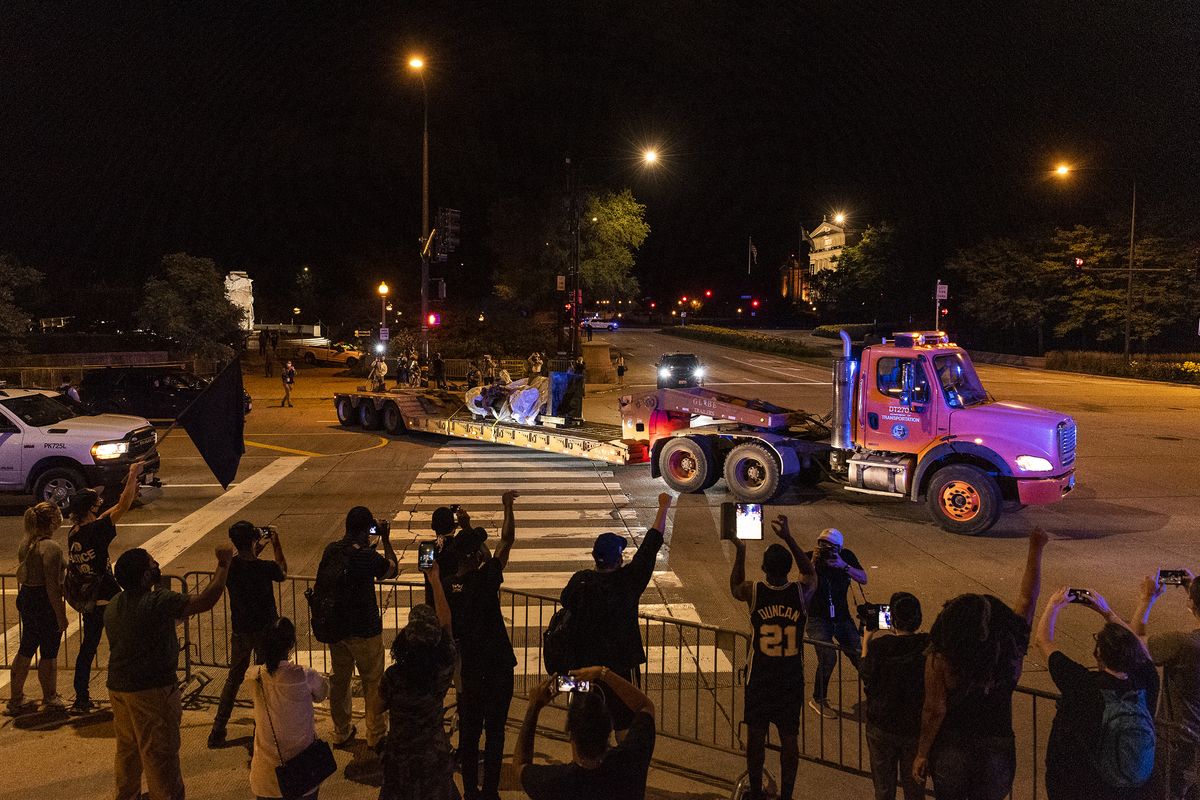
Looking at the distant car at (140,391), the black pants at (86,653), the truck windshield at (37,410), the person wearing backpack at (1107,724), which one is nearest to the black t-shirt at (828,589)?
the person wearing backpack at (1107,724)

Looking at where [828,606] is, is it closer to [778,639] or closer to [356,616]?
[778,639]

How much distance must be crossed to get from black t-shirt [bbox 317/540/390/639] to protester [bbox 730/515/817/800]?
240 centimetres

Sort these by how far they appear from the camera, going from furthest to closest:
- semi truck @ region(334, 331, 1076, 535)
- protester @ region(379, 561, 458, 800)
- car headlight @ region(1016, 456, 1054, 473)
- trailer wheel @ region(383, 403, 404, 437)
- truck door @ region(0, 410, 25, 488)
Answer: trailer wheel @ region(383, 403, 404, 437) < truck door @ region(0, 410, 25, 488) < semi truck @ region(334, 331, 1076, 535) < car headlight @ region(1016, 456, 1054, 473) < protester @ region(379, 561, 458, 800)

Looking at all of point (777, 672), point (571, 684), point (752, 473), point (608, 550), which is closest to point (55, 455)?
point (752, 473)

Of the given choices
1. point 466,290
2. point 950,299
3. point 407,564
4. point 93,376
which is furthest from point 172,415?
point 950,299

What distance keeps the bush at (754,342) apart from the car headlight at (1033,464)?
3785 centimetres

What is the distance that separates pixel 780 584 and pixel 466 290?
50.5 meters

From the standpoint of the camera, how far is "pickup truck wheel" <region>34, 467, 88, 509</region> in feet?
44.1

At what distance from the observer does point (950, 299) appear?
220ft

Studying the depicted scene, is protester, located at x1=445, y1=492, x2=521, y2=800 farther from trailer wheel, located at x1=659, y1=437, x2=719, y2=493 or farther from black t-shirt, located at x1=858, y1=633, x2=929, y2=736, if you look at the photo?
trailer wheel, located at x1=659, y1=437, x2=719, y2=493

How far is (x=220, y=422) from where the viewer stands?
7.96 meters

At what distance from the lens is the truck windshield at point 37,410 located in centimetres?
1370

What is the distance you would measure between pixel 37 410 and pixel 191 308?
2836cm

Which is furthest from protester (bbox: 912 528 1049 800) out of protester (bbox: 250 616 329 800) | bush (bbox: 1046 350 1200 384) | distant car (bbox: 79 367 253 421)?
bush (bbox: 1046 350 1200 384)
